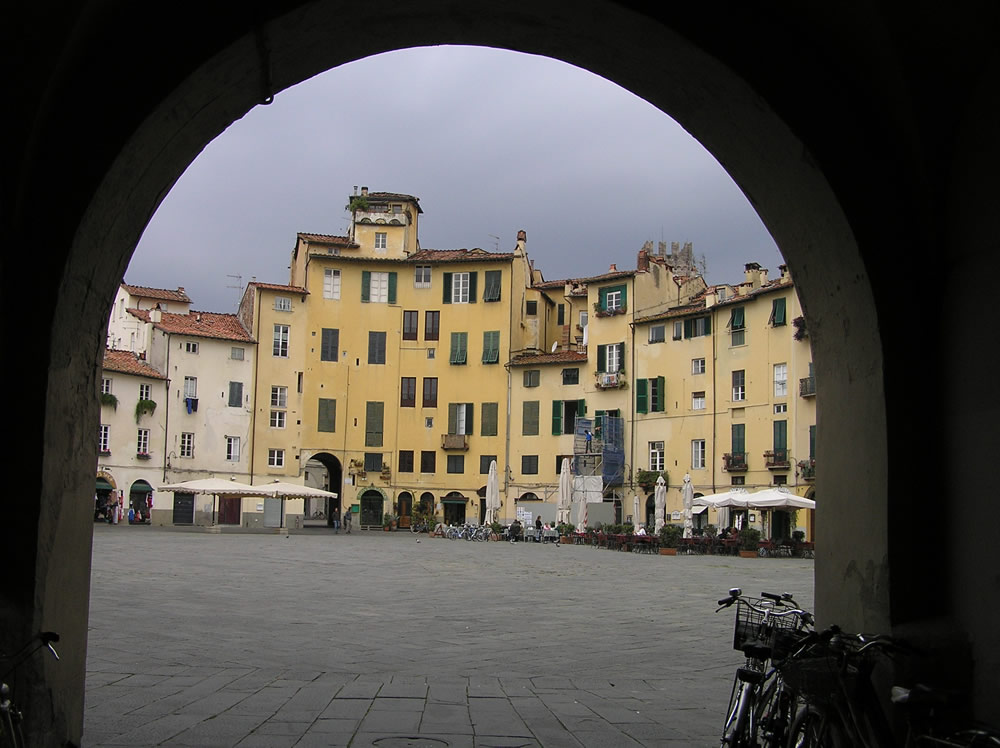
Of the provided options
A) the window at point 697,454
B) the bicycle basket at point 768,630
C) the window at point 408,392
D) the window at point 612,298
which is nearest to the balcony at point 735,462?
the window at point 697,454

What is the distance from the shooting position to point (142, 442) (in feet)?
181

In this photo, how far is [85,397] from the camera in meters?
5.66

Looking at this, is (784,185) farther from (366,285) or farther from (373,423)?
(366,285)

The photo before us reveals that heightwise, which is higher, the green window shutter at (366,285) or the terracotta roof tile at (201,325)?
the green window shutter at (366,285)

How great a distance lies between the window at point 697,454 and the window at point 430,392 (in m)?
16.2

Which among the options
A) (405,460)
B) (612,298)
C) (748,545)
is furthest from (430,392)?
(748,545)

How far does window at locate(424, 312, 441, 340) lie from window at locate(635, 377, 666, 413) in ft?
42.6

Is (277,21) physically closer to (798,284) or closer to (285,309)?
(798,284)

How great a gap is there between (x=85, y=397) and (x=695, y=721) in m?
4.42

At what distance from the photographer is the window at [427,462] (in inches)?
2361

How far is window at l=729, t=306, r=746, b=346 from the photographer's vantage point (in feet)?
158

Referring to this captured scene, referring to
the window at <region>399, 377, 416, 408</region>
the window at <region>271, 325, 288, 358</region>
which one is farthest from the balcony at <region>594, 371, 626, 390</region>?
the window at <region>271, 325, 288, 358</region>

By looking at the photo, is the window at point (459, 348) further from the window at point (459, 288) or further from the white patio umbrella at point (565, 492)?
the white patio umbrella at point (565, 492)

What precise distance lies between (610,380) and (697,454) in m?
6.92
